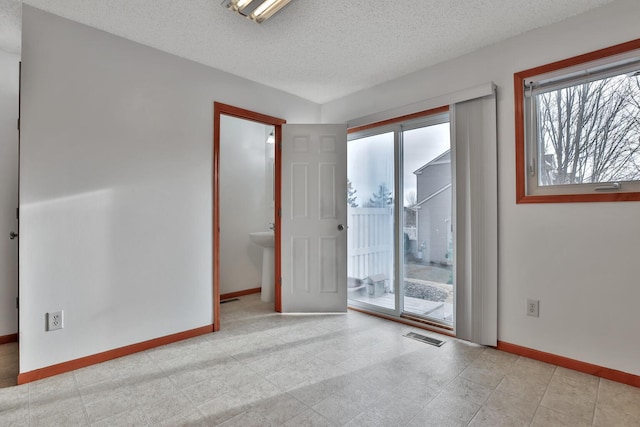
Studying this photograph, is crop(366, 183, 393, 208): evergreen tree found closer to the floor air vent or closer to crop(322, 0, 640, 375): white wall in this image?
crop(322, 0, 640, 375): white wall

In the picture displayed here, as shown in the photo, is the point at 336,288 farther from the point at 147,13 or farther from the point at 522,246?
the point at 147,13

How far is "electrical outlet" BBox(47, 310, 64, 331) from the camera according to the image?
2160 millimetres

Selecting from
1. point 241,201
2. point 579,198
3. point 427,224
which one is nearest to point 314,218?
point 427,224

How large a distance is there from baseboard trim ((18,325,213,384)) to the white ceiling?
2.44 meters

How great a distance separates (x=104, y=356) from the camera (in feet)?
7.75

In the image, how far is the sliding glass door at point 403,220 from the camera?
3020mm

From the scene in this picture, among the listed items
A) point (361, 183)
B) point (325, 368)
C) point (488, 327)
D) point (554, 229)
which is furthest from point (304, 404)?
point (361, 183)

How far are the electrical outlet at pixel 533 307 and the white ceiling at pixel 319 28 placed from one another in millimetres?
2066

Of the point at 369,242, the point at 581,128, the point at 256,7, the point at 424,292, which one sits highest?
the point at 256,7

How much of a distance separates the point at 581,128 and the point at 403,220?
1603 mm

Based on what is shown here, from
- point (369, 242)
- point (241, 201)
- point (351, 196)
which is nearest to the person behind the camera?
point (369, 242)

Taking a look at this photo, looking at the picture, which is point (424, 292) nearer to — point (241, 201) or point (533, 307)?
point (533, 307)

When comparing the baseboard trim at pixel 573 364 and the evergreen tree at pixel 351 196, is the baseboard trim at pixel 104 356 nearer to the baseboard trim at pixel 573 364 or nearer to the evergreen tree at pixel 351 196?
the evergreen tree at pixel 351 196

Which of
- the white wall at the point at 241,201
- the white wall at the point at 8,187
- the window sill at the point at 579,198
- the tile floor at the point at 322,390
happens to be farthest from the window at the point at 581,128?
the white wall at the point at 8,187
